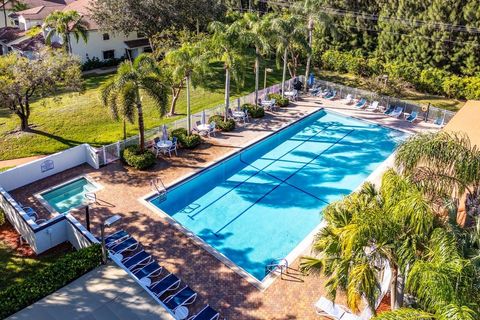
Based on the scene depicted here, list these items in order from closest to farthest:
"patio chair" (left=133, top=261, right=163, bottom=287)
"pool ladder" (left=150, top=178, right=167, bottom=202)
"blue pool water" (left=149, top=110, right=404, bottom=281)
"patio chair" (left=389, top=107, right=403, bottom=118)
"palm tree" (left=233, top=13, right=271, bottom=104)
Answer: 1. "patio chair" (left=133, top=261, right=163, bottom=287)
2. "blue pool water" (left=149, top=110, right=404, bottom=281)
3. "pool ladder" (left=150, top=178, right=167, bottom=202)
4. "palm tree" (left=233, top=13, right=271, bottom=104)
5. "patio chair" (left=389, top=107, right=403, bottom=118)

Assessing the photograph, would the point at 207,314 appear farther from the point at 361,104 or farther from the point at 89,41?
the point at 89,41

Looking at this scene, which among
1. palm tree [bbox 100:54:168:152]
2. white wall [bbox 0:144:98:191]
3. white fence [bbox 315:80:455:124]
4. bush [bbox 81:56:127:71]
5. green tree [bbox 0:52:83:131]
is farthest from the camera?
bush [bbox 81:56:127:71]

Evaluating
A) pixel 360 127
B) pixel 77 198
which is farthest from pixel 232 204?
pixel 360 127


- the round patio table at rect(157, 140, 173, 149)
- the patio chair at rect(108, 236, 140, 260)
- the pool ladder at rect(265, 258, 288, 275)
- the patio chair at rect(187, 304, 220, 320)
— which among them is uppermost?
the round patio table at rect(157, 140, 173, 149)

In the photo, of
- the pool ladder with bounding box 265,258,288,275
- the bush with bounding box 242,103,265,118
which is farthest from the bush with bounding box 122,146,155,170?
the pool ladder with bounding box 265,258,288,275

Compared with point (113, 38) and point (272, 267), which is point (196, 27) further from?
point (272, 267)

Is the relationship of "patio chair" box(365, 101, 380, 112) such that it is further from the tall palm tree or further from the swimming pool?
the swimming pool
